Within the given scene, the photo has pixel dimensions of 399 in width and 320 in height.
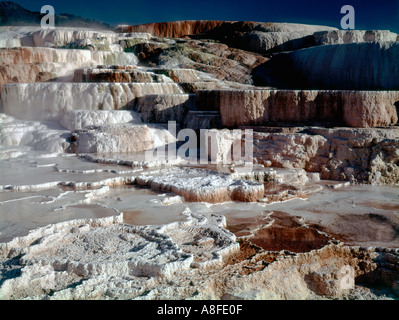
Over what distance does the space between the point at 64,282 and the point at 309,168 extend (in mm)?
4310

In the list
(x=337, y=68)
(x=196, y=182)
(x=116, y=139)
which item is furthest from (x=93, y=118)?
(x=337, y=68)

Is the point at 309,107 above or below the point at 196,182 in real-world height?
above

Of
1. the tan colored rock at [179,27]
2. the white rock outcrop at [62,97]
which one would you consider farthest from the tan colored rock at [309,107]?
the tan colored rock at [179,27]

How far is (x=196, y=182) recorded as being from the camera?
505 centimetres

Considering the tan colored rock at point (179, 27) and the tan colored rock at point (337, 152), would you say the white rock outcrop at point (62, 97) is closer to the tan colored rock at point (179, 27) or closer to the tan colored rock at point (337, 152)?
→ the tan colored rock at point (337, 152)

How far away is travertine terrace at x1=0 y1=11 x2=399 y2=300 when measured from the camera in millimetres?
2945

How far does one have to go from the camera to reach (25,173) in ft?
18.7

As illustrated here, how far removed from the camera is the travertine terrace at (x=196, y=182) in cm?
295

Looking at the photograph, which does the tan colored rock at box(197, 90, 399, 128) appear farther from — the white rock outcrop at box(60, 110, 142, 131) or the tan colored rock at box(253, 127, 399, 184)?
the white rock outcrop at box(60, 110, 142, 131)

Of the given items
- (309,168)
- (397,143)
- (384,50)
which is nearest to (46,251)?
(309,168)

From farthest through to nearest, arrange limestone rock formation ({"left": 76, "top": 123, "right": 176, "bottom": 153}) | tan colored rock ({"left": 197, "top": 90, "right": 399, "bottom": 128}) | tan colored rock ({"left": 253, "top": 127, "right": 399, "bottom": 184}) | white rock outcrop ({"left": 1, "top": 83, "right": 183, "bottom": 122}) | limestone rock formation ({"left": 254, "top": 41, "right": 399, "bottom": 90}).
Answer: limestone rock formation ({"left": 254, "top": 41, "right": 399, "bottom": 90}) < white rock outcrop ({"left": 1, "top": 83, "right": 183, "bottom": 122}) < limestone rock formation ({"left": 76, "top": 123, "right": 176, "bottom": 153}) < tan colored rock ({"left": 197, "top": 90, "right": 399, "bottom": 128}) < tan colored rock ({"left": 253, "top": 127, "right": 399, "bottom": 184})

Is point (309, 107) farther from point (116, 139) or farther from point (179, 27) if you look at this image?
point (179, 27)

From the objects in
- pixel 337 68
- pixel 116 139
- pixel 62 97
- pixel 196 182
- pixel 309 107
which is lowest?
pixel 196 182

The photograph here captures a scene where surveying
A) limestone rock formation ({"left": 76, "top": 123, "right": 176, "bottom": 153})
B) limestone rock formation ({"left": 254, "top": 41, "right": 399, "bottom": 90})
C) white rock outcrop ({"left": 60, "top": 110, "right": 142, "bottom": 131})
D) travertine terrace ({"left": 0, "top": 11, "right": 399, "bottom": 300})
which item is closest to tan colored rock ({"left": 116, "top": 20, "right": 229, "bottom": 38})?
limestone rock formation ({"left": 254, "top": 41, "right": 399, "bottom": 90})
